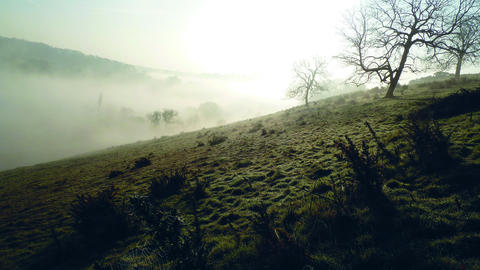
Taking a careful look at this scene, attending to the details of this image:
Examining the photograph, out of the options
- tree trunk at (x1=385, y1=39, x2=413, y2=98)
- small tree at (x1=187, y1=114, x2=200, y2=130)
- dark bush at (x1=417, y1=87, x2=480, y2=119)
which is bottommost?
dark bush at (x1=417, y1=87, x2=480, y2=119)

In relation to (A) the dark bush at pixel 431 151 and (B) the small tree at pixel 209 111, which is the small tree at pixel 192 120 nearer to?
(B) the small tree at pixel 209 111

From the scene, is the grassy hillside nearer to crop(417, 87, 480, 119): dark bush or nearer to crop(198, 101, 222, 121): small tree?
crop(417, 87, 480, 119): dark bush

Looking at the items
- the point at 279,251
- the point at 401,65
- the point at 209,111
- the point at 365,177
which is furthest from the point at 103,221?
the point at 209,111

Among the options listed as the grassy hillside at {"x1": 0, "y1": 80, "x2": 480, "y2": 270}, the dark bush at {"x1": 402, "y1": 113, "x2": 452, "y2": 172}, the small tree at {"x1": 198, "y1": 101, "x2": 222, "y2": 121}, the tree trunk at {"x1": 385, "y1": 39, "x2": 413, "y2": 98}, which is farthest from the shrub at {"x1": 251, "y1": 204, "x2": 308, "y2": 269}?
the small tree at {"x1": 198, "y1": 101, "x2": 222, "y2": 121}

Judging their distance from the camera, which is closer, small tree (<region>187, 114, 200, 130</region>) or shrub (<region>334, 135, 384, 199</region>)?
shrub (<region>334, 135, 384, 199</region>)

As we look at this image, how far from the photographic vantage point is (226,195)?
611 centimetres

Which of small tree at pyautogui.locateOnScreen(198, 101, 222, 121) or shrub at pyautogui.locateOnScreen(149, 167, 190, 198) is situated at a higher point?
small tree at pyautogui.locateOnScreen(198, 101, 222, 121)

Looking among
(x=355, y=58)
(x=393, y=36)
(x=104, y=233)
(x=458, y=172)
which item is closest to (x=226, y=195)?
(x=104, y=233)

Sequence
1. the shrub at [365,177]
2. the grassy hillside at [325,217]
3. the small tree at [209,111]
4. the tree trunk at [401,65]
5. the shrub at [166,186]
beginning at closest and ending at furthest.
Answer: the grassy hillside at [325,217] < the shrub at [365,177] < the shrub at [166,186] < the tree trunk at [401,65] < the small tree at [209,111]

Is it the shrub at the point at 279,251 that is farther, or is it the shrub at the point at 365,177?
the shrub at the point at 365,177

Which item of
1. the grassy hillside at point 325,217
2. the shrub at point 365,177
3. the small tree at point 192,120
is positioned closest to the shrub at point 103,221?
the grassy hillside at point 325,217

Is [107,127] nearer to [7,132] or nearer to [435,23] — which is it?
[7,132]

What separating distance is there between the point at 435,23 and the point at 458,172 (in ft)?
68.6

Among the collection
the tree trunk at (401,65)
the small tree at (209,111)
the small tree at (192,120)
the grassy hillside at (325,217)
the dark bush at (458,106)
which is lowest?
the grassy hillside at (325,217)
